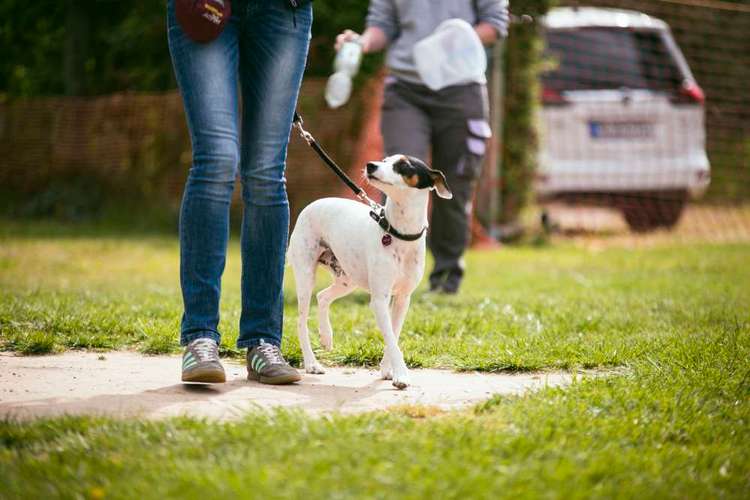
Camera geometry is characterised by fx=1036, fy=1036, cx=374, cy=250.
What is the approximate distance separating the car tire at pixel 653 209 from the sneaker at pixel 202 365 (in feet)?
26.9

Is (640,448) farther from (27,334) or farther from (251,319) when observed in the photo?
(27,334)

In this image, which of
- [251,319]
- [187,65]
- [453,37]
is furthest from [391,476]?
[453,37]

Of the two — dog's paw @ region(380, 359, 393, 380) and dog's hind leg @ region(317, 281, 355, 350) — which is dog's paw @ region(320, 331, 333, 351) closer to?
dog's hind leg @ region(317, 281, 355, 350)

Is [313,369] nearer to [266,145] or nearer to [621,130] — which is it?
[266,145]

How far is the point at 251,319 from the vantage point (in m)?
4.03

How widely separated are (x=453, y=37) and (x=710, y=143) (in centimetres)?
1085

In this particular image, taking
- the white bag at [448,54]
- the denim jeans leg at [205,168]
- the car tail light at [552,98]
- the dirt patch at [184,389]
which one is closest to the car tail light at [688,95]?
the car tail light at [552,98]

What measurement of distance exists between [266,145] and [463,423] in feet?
4.47

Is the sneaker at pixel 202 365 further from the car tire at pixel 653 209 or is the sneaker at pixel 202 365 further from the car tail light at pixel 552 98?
the car tire at pixel 653 209

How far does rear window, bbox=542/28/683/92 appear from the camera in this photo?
1090cm

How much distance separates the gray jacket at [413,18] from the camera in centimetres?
620

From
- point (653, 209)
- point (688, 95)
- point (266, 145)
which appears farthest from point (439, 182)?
point (653, 209)

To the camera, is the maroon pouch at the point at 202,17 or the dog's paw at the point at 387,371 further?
the dog's paw at the point at 387,371

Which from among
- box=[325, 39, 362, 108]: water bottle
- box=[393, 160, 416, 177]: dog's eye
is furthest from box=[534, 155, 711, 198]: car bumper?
box=[393, 160, 416, 177]: dog's eye
